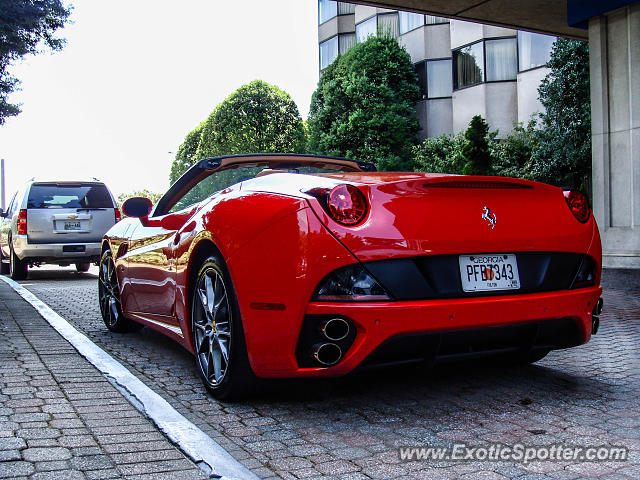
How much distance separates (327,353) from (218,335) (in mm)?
815

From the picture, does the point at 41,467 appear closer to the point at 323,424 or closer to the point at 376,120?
the point at 323,424

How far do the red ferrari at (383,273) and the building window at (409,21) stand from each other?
2736cm

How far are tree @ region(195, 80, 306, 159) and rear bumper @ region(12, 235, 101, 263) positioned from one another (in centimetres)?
2840

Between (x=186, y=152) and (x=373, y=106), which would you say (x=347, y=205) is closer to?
(x=373, y=106)

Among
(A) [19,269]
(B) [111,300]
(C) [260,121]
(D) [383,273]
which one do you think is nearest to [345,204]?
(D) [383,273]

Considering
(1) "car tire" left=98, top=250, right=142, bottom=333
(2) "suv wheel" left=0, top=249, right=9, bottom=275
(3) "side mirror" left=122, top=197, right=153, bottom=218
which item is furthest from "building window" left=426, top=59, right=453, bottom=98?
(3) "side mirror" left=122, top=197, right=153, bottom=218

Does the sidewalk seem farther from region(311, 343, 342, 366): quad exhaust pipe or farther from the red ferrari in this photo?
region(311, 343, 342, 366): quad exhaust pipe

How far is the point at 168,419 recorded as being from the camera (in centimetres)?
349

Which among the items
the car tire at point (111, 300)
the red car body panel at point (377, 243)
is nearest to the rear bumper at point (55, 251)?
the car tire at point (111, 300)

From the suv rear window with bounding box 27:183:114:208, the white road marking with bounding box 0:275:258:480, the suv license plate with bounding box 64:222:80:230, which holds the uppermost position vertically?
the suv rear window with bounding box 27:183:114:208

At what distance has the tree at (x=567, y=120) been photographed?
19234mm

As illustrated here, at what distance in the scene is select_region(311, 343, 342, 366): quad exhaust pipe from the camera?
10.8 feet

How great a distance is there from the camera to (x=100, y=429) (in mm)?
3355

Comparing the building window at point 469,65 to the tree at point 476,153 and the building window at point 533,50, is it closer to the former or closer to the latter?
the building window at point 533,50
